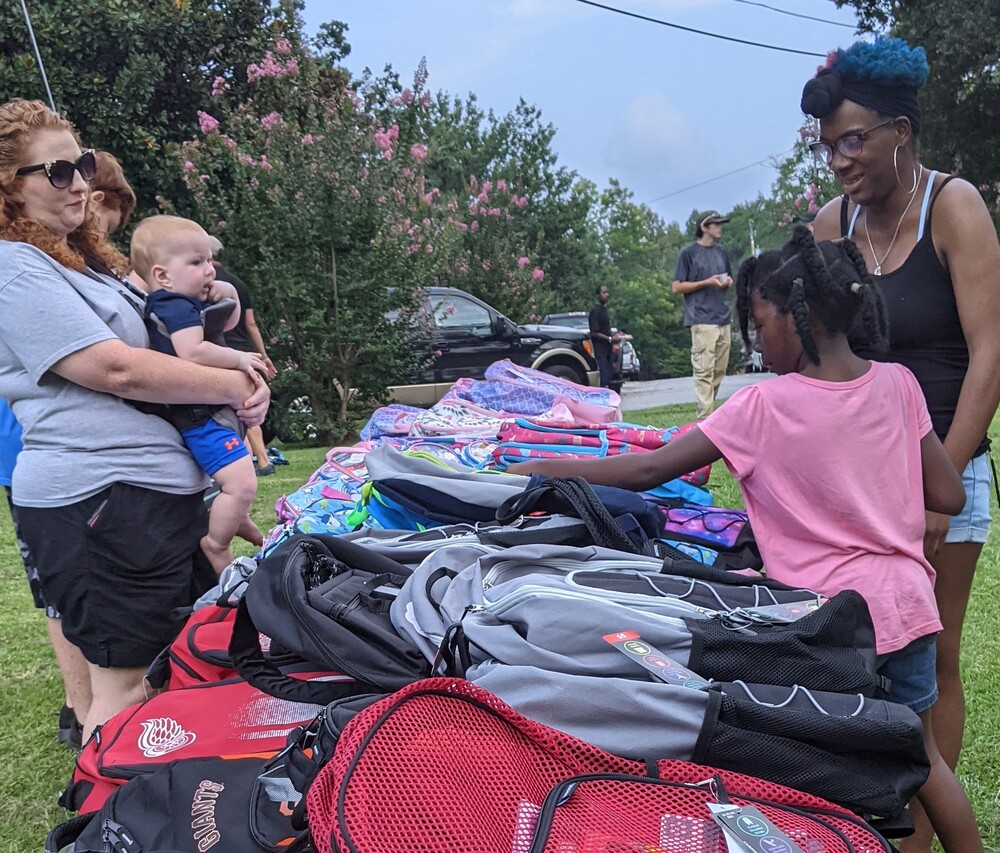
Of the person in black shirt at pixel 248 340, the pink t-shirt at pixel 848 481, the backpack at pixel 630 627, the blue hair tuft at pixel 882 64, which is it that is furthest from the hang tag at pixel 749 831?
the person in black shirt at pixel 248 340

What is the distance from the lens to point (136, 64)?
10656 mm

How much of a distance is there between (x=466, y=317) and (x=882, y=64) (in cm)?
1078

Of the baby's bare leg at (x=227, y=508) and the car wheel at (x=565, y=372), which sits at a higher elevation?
the baby's bare leg at (x=227, y=508)

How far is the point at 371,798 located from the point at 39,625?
13.0 feet

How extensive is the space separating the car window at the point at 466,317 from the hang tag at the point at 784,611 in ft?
36.4

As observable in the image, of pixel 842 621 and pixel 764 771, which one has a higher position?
pixel 842 621

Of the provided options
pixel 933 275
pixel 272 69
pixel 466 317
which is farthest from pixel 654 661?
pixel 466 317

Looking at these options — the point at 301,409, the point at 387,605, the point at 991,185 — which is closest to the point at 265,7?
the point at 301,409

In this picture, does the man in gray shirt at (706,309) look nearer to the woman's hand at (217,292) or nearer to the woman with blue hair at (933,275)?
the woman's hand at (217,292)

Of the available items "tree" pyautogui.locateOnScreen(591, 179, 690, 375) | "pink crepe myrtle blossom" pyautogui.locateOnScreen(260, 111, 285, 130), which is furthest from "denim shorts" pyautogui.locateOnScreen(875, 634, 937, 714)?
"tree" pyautogui.locateOnScreen(591, 179, 690, 375)

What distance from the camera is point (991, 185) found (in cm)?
1700

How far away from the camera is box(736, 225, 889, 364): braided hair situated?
1.93 m

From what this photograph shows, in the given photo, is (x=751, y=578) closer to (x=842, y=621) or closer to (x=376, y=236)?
(x=842, y=621)

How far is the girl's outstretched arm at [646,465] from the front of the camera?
2.01 m
